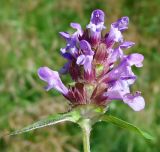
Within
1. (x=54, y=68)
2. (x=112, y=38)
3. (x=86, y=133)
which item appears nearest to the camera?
(x=86, y=133)

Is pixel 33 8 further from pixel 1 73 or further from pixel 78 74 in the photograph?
pixel 78 74

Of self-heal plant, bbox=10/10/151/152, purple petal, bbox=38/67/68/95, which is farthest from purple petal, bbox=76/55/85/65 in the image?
purple petal, bbox=38/67/68/95

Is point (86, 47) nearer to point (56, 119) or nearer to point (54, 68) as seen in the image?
point (56, 119)

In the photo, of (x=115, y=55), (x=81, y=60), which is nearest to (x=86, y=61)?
(x=81, y=60)

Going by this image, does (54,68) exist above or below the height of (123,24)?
below

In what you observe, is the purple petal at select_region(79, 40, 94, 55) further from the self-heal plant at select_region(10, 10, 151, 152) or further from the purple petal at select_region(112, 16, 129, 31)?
the purple petal at select_region(112, 16, 129, 31)

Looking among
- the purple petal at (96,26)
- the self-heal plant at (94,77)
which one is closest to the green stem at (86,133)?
the self-heal plant at (94,77)
